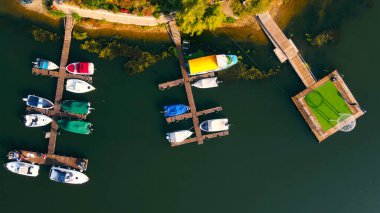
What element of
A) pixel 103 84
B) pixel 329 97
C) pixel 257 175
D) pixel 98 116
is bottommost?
pixel 257 175

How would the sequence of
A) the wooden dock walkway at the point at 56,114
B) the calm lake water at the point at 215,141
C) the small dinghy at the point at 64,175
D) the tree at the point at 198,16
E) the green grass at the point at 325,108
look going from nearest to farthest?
the tree at the point at 198,16, the small dinghy at the point at 64,175, the wooden dock walkway at the point at 56,114, the calm lake water at the point at 215,141, the green grass at the point at 325,108

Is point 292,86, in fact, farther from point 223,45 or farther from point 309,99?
point 223,45

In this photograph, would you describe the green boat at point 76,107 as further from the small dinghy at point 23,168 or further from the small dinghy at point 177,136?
the small dinghy at point 177,136

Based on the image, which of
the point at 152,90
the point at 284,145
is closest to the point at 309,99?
the point at 284,145

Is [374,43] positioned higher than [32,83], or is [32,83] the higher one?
[32,83]

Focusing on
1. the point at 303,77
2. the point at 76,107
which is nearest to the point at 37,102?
the point at 76,107

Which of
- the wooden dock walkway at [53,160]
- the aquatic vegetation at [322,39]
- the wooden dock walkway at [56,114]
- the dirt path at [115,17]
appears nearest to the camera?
the dirt path at [115,17]

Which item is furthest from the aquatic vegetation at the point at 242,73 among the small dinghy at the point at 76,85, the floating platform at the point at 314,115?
the small dinghy at the point at 76,85
